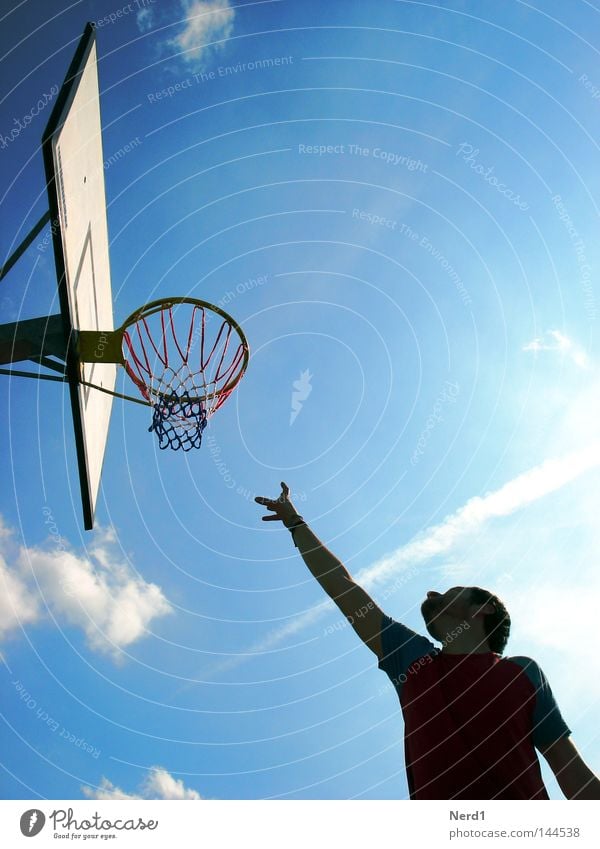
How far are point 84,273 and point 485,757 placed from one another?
16.0 feet

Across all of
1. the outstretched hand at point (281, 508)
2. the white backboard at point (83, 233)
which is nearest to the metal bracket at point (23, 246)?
the white backboard at point (83, 233)

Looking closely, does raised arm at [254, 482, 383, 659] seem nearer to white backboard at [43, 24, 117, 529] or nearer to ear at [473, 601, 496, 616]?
ear at [473, 601, 496, 616]

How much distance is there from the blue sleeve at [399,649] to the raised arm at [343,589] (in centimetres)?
4

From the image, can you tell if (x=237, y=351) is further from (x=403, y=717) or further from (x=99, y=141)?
(x=403, y=717)

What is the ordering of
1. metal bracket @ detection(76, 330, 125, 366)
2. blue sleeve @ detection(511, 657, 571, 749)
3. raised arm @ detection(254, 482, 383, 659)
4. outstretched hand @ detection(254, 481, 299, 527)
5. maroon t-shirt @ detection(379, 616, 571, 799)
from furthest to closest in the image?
metal bracket @ detection(76, 330, 125, 366), outstretched hand @ detection(254, 481, 299, 527), raised arm @ detection(254, 482, 383, 659), blue sleeve @ detection(511, 657, 571, 749), maroon t-shirt @ detection(379, 616, 571, 799)

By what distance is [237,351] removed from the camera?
19.9 ft

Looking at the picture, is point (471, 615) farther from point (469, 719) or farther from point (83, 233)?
point (83, 233)

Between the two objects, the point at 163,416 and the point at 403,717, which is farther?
the point at 163,416

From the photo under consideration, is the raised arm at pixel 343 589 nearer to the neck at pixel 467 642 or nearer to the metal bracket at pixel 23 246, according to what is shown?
the neck at pixel 467 642

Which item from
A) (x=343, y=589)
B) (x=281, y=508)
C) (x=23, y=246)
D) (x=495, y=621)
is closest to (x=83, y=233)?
(x=23, y=246)

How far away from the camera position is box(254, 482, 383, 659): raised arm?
2393mm

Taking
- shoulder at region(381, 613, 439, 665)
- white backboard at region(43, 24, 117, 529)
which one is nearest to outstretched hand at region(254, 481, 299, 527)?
shoulder at region(381, 613, 439, 665)
